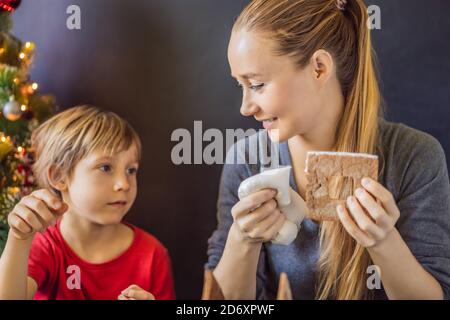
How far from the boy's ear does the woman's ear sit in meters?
0.70

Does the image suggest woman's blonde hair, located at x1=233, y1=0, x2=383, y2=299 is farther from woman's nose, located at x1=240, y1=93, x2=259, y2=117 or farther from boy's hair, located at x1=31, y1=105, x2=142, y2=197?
boy's hair, located at x1=31, y1=105, x2=142, y2=197

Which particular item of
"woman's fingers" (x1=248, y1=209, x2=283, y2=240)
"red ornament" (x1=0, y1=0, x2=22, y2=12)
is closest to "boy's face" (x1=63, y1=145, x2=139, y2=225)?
"woman's fingers" (x1=248, y1=209, x2=283, y2=240)

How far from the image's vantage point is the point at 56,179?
59.3 inches

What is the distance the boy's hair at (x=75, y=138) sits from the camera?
1.48 meters

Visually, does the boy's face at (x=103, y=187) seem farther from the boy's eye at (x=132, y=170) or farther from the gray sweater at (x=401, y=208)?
the gray sweater at (x=401, y=208)

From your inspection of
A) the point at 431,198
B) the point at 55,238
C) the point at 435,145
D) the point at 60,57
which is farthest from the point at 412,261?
the point at 60,57

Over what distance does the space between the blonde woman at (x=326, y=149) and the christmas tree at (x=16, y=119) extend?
0.53 meters

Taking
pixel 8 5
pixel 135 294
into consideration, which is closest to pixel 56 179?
pixel 135 294

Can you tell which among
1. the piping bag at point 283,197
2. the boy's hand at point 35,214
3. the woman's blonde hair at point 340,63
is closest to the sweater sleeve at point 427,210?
the woman's blonde hair at point 340,63

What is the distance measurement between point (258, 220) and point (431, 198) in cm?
43

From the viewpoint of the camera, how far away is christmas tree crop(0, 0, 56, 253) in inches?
59.4

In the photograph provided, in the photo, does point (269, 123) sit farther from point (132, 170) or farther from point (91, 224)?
point (91, 224)

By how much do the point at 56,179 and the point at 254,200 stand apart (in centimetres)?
55

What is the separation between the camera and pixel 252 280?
1.45 meters
